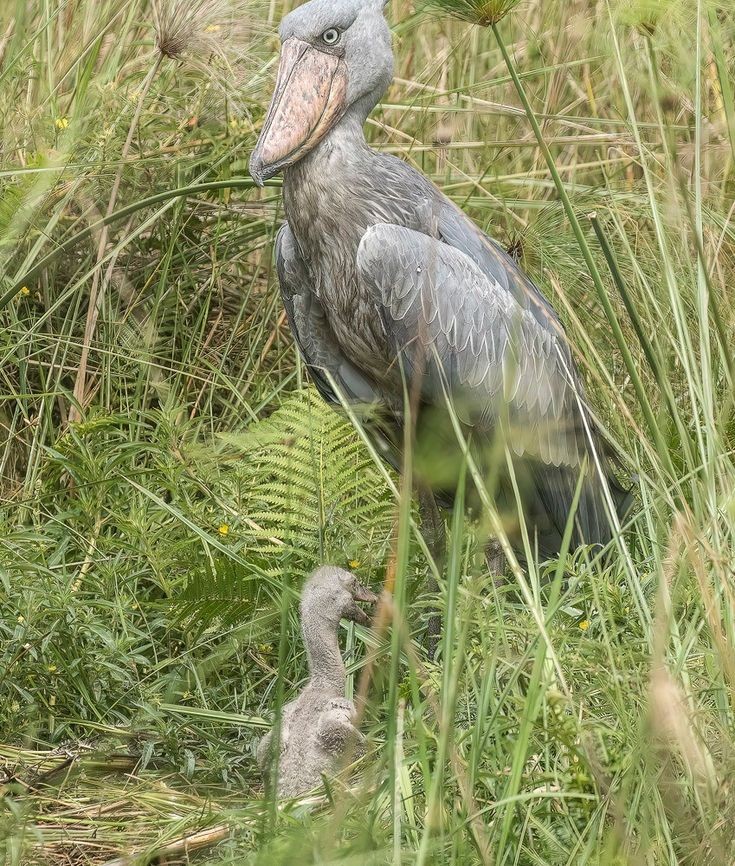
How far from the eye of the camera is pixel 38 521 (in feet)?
12.3

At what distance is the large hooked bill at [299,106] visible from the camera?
3.30m

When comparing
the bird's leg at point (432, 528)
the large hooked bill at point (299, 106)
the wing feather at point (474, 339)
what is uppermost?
the large hooked bill at point (299, 106)

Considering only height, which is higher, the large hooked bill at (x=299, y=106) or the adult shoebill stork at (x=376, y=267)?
the large hooked bill at (x=299, y=106)

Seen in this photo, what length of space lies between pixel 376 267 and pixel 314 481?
1.93 ft

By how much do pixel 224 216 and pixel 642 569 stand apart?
7.18 feet

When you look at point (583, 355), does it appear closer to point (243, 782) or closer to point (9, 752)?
point (243, 782)

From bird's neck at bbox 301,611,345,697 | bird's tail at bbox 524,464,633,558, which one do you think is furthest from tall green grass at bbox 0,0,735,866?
bird's tail at bbox 524,464,633,558

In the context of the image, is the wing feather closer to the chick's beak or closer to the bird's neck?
the chick's beak

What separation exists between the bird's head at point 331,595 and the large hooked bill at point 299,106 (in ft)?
3.47

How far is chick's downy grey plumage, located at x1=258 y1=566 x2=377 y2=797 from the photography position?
2.85 metres

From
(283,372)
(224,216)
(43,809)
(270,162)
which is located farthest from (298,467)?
(224,216)

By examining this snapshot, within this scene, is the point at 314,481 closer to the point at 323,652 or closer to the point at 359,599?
the point at 359,599

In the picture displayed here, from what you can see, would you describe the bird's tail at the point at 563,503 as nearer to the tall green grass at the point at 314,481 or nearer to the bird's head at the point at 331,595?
the tall green grass at the point at 314,481

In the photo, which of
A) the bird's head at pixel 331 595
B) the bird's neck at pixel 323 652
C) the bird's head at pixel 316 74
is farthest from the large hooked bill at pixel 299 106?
the bird's neck at pixel 323 652
